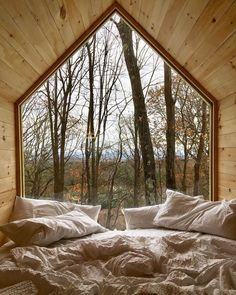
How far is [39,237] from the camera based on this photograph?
1923 millimetres

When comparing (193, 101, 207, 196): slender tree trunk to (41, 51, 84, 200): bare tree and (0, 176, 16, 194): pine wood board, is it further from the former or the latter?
(0, 176, 16, 194): pine wood board

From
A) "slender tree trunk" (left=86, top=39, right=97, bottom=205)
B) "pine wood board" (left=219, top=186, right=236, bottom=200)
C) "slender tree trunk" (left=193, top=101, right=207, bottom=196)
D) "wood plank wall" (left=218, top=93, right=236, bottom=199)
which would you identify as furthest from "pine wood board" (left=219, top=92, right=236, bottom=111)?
"slender tree trunk" (left=86, top=39, right=97, bottom=205)

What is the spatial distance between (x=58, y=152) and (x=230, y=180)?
1762 millimetres

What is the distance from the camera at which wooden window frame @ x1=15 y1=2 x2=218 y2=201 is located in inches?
98.3

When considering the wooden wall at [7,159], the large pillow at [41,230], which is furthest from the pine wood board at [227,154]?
the wooden wall at [7,159]

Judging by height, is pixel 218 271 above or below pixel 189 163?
below

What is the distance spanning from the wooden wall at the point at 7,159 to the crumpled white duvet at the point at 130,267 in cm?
70

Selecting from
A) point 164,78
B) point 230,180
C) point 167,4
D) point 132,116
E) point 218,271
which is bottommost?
point 218,271

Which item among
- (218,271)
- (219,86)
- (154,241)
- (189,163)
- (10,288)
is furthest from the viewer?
(189,163)

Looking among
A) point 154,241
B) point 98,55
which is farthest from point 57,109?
point 154,241

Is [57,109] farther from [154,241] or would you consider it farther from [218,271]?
[218,271]

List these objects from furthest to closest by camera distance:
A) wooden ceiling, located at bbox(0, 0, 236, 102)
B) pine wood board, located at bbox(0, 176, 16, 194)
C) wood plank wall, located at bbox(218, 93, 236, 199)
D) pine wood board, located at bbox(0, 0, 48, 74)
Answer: wood plank wall, located at bbox(218, 93, 236, 199), pine wood board, located at bbox(0, 176, 16, 194), wooden ceiling, located at bbox(0, 0, 236, 102), pine wood board, located at bbox(0, 0, 48, 74)

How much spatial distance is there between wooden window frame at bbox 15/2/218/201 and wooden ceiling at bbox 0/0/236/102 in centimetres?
1

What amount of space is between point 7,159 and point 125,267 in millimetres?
1465
